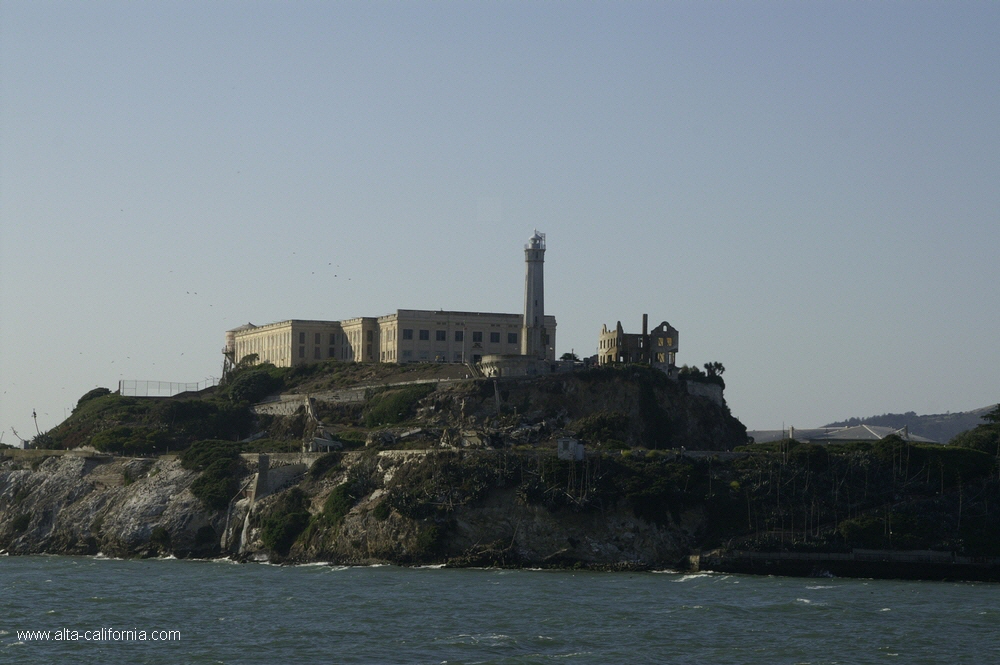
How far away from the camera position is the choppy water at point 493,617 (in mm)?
57031

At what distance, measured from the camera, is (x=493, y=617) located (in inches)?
2581

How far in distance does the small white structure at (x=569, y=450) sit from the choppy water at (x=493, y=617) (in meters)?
Answer: 10.1

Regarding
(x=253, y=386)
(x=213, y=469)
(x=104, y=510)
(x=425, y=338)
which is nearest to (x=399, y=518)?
(x=213, y=469)

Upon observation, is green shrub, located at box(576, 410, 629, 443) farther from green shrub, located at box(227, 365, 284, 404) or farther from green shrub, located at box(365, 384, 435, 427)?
green shrub, located at box(227, 365, 284, 404)

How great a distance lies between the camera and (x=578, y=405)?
378ft

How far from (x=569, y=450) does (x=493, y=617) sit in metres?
28.0

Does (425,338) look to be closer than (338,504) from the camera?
No

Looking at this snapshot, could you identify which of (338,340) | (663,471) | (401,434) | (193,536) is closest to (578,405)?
(401,434)

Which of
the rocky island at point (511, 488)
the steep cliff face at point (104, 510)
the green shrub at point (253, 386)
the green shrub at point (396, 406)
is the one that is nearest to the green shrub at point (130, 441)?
the rocky island at point (511, 488)

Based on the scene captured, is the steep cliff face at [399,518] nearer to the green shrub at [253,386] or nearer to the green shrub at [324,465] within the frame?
the green shrub at [324,465]

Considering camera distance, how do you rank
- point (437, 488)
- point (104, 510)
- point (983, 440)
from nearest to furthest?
point (437, 488)
point (983, 440)
point (104, 510)

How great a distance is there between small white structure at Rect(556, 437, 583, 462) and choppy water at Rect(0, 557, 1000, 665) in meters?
10.1

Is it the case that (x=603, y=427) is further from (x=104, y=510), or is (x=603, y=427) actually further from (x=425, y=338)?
(x=425, y=338)

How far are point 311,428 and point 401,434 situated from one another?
17133 millimetres
